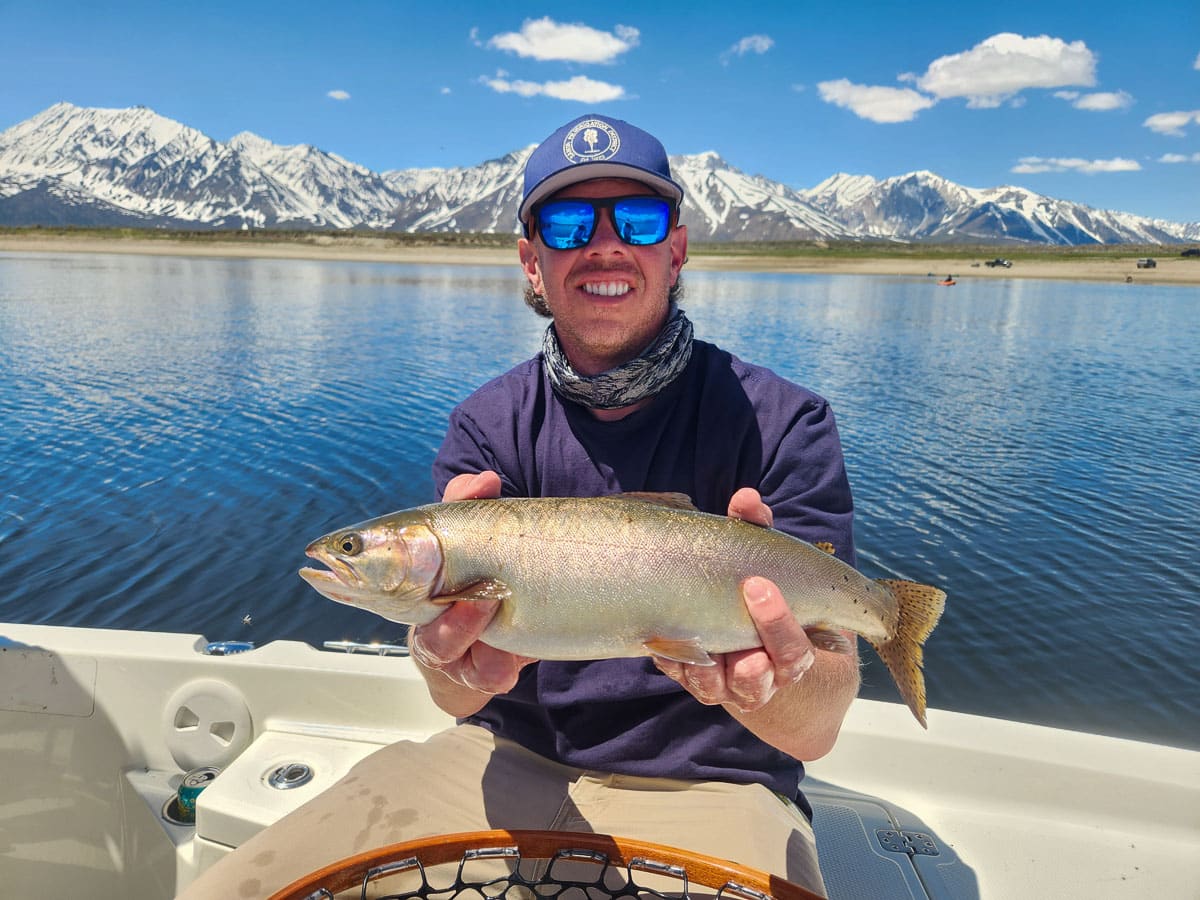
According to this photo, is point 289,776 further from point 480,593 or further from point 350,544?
point 480,593

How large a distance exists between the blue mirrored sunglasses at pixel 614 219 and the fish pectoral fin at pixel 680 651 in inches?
78.6

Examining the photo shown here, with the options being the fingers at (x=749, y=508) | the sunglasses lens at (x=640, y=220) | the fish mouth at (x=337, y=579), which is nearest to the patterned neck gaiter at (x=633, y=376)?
the sunglasses lens at (x=640, y=220)

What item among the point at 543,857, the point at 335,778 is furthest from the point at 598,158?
the point at 335,778

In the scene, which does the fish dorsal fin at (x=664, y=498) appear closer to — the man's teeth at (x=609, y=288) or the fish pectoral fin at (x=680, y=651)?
the fish pectoral fin at (x=680, y=651)

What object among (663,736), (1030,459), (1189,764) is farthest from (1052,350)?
(663,736)

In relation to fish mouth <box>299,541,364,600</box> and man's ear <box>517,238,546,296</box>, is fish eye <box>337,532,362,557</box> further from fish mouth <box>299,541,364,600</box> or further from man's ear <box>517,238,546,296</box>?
man's ear <box>517,238,546,296</box>

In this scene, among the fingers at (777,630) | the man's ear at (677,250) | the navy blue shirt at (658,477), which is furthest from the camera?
the man's ear at (677,250)

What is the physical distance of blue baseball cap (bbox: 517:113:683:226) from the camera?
11.8 ft

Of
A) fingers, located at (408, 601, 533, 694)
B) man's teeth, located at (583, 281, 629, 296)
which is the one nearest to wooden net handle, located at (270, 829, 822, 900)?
fingers, located at (408, 601, 533, 694)

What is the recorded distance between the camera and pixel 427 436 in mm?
19797

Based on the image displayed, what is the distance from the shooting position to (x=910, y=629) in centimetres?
315

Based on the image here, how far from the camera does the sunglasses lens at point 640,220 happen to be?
3.70 m

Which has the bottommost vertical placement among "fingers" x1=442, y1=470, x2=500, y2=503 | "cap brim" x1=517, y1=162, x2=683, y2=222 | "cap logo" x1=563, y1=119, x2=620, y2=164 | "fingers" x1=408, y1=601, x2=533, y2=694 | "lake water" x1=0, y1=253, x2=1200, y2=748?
"lake water" x1=0, y1=253, x2=1200, y2=748

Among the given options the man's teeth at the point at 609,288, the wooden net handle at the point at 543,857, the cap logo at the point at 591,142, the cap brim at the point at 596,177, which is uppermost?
the cap logo at the point at 591,142
